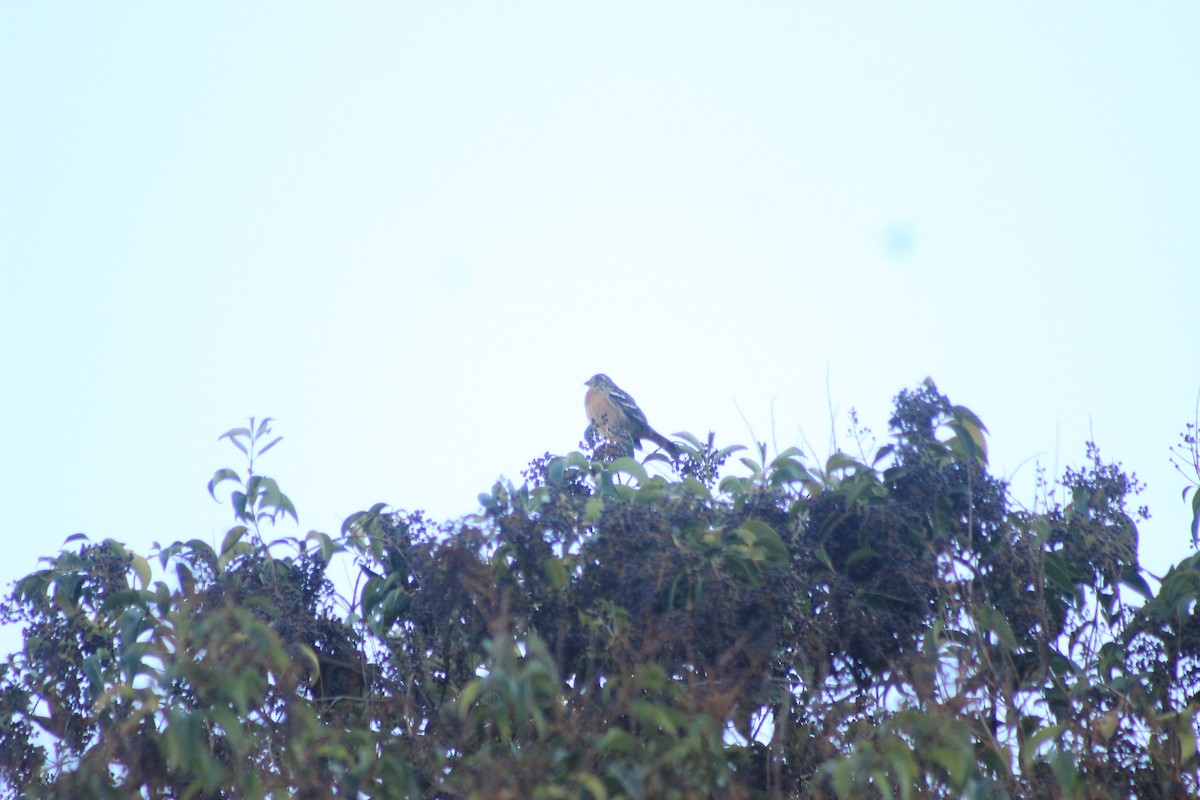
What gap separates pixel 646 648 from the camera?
373cm

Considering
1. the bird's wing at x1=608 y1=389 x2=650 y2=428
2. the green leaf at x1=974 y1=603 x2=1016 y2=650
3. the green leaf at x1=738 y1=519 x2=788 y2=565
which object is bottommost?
the green leaf at x1=974 y1=603 x2=1016 y2=650

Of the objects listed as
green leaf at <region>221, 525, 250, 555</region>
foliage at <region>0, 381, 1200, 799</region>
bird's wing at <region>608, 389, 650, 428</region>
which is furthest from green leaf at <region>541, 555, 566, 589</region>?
bird's wing at <region>608, 389, 650, 428</region>

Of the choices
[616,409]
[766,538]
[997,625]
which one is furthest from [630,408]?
[997,625]

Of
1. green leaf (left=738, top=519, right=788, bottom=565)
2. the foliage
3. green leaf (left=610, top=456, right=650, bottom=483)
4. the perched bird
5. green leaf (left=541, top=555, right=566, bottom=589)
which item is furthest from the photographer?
the perched bird

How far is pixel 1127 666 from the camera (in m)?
4.62

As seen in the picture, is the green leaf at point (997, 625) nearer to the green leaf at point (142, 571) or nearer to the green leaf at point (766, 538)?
the green leaf at point (766, 538)

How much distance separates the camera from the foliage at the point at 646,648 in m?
3.57

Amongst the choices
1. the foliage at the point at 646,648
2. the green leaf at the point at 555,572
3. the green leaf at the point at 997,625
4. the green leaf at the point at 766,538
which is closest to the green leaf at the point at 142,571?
the foliage at the point at 646,648

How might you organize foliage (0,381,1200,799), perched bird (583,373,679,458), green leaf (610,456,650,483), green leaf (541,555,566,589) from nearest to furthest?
foliage (0,381,1200,799) → green leaf (541,555,566,589) → green leaf (610,456,650,483) → perched bird (583,373,679,458)

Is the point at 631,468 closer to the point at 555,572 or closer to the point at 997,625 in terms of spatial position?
the point at 555,572

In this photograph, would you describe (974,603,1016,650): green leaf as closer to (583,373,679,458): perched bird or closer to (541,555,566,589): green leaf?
(541,555,566,589): green leaf

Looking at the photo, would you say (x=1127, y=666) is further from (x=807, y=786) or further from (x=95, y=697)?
(x=95, y=697)

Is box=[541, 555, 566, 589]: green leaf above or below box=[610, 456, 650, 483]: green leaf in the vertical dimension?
below

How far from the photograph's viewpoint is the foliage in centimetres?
357
